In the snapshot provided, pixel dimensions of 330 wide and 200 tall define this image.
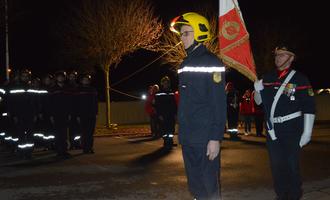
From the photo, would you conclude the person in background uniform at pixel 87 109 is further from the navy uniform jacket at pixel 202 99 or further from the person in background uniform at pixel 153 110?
the navy uniform jacket at pixel 202 99

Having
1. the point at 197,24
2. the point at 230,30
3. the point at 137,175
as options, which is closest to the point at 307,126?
the point at 230,30

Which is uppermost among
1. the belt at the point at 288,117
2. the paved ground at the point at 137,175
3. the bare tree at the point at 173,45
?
the bare tree at the point at 173,45

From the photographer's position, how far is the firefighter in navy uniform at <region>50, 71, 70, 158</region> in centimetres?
1291

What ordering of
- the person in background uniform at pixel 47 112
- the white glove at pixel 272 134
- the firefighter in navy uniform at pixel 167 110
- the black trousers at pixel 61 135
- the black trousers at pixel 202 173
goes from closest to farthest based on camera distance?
the black trousers at pixel 202 173 < the white glove at pixel 272 134 < the black trousers at pixel 61 135 < the person in background uniform at pixel 47 112 < the firefighter in navy uniform at pixel 167 110

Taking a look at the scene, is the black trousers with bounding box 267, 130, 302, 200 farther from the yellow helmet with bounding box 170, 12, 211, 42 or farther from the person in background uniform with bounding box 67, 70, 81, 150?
the person in background uniform with bounding box 67, 70, 81, 150

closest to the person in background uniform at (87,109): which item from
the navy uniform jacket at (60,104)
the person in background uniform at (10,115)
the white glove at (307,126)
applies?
the navy uniform jacket at (60,104)

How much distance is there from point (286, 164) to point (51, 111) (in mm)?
7870

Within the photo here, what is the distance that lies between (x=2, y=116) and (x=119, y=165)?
547 centimetres

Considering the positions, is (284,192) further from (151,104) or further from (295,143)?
(151,104)

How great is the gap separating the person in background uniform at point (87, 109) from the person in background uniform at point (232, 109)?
5052 millimetres

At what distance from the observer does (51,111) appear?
1320 cm

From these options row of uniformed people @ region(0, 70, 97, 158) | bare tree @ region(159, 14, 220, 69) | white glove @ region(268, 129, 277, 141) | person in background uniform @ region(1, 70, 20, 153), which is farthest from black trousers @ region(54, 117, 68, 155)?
bare tree @ region(159, 14, 220, 69)

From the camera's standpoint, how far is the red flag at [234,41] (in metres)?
6.92

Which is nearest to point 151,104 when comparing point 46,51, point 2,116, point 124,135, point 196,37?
point 124,135
